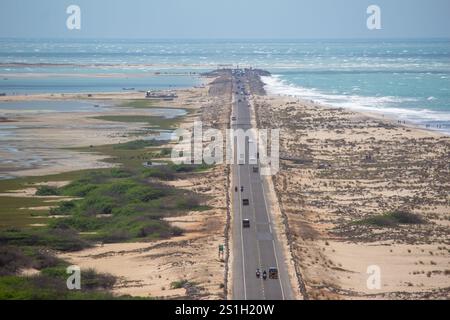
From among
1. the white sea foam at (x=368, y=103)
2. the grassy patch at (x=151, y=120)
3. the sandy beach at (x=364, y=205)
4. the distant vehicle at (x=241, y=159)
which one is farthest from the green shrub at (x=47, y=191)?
the white sea foam at (x=368, y=103)

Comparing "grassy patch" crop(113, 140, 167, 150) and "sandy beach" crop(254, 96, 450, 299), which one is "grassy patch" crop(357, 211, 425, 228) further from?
"grassy patch" crop(113, 140, 167, 150)

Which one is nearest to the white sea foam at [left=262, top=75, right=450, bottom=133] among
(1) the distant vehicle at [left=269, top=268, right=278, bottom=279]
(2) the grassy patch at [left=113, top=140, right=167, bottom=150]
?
(2) the grassy patch at [left=113, top=140, right=167, bottom=150]

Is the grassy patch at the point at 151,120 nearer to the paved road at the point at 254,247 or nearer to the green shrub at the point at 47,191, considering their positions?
the paved road at the point at 254,247

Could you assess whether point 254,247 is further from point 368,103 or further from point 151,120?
point 368,103

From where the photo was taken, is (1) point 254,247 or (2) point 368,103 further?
(2) point 368,103

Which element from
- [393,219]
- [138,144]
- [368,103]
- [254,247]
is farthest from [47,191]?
[368,103]
